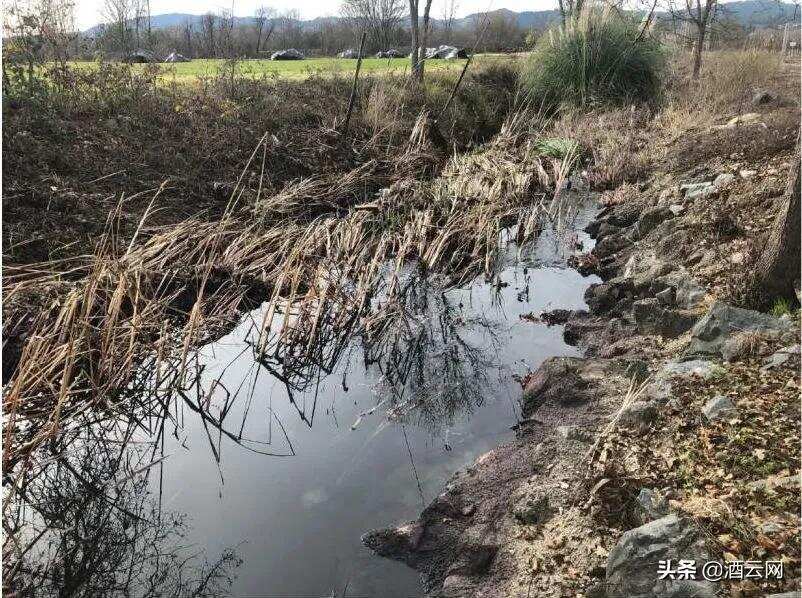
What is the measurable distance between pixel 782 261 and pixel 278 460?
3120 mm

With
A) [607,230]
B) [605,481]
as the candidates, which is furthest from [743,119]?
[605,481]

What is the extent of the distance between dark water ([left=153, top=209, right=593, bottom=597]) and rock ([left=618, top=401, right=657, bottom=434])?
2.50 ft

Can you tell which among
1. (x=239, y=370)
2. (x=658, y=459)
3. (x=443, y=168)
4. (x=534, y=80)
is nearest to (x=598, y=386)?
(x=658, y=459)

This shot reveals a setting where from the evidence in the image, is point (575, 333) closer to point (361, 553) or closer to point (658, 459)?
point (658, 459)

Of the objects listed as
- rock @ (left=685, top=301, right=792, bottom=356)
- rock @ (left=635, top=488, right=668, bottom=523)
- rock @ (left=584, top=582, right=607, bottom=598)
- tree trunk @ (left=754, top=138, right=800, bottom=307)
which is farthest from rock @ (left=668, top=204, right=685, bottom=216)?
rock @ (left=584, top=582, right=607, bottom=598)

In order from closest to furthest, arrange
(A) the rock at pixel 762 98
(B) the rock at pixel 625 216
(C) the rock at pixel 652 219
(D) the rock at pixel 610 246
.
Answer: (C) the rock at pixel 652 219, (D) the rock at pixel 610 246, (B) the rock at pixel 625 216, (A) the rock at pixel 762 98

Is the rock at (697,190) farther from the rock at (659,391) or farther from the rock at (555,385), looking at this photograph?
the rock at (659,391)

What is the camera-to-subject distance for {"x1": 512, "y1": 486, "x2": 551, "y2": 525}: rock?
9.05 feet

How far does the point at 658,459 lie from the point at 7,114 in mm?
8003

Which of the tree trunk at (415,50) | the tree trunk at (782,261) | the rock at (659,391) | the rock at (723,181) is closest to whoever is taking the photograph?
the rock at (659,391)

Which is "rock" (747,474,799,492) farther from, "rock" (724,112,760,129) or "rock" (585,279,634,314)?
"rock" (724,112,760,129)

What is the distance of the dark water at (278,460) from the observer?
2.83m

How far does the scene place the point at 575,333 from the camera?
188 inches

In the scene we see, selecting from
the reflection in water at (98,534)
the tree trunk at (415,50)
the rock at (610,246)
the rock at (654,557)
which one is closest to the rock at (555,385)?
the rock at (654,557)
